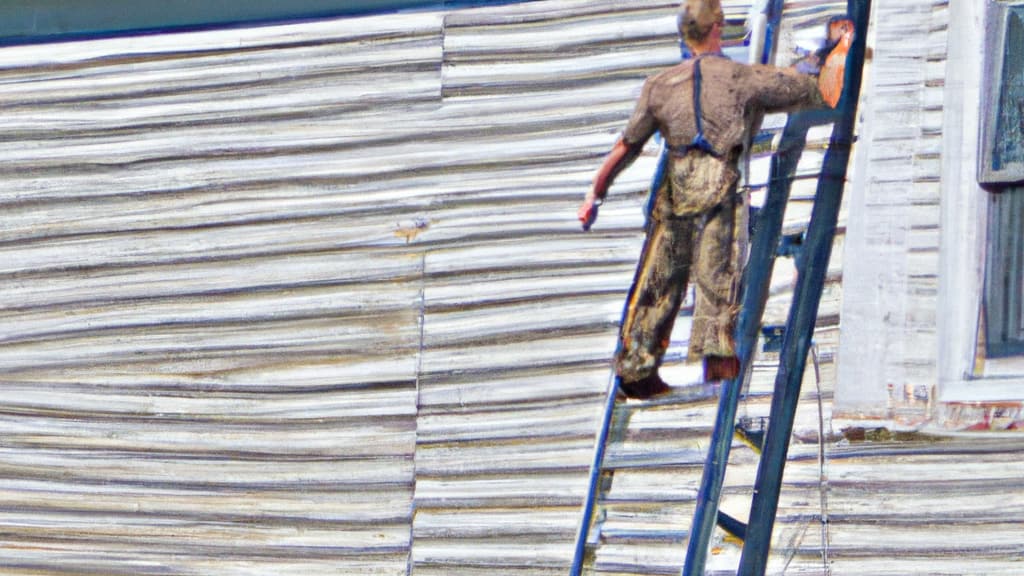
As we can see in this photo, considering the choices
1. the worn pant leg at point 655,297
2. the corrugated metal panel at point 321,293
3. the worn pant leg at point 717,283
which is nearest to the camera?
the worn pant leg at point 717,283

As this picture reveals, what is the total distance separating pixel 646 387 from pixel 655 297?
307mm

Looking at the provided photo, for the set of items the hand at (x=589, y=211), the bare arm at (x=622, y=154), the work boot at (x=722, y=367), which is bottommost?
the work boot at (x=722, y=367)

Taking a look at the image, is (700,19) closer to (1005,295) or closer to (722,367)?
(722,367)

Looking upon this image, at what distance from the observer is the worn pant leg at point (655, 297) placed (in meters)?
3.14

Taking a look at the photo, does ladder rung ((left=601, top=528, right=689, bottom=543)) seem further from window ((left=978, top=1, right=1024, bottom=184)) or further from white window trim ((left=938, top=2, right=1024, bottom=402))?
window ((left=978, top=1, right=1024, bottom=184))

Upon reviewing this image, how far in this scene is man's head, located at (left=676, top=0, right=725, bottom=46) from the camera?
3.23 m

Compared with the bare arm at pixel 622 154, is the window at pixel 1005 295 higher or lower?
lower

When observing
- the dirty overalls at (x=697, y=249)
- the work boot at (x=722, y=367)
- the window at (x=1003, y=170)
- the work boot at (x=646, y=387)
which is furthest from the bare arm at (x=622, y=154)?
the window at (x=1003, y=170)

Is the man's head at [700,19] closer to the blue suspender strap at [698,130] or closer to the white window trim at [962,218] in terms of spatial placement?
the blue suspender strap at [698,130]

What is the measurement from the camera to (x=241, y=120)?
12.5 feet

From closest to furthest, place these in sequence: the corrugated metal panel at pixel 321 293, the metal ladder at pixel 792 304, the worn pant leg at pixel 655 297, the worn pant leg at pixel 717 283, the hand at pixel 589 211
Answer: the worn pant leg at pixel 717 283, the worn pant leg at pixel 655 297, the metal ladder at pixel 792 304, the hand at pixel 589 211, the corrugated metal panel at pixel 321 293

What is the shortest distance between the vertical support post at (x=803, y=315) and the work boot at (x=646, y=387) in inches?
13.4

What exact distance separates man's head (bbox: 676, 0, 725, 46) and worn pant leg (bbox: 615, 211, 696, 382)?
21.3 inches

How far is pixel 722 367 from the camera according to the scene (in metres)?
3.07
